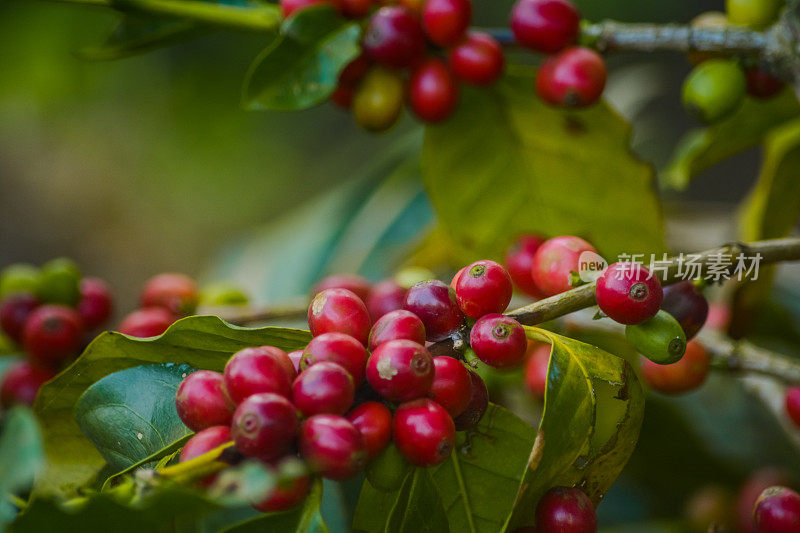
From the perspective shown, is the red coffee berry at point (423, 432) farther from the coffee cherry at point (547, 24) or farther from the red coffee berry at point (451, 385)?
the coffee cherry at point (547, 24)

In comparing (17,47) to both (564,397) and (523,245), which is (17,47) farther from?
(564,397)

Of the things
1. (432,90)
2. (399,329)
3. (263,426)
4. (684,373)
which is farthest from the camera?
(432,90)

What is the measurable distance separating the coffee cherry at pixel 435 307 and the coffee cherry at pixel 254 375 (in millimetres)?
153

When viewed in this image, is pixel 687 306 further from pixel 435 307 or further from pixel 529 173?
pixel 529 173

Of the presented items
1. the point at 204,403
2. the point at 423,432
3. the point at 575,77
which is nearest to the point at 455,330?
the point at 423,432

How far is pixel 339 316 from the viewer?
711 millimetres

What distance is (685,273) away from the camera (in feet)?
2.67

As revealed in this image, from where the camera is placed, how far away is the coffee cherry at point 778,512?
791mm

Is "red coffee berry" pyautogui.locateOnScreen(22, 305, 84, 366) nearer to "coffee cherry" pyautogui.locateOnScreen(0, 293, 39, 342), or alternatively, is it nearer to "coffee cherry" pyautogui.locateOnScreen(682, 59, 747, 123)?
"coffee cherry" pyautogui.locateOnScreen(0, 293, 39, 342)

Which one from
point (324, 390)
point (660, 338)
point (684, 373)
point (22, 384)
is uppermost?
point (324, 390)

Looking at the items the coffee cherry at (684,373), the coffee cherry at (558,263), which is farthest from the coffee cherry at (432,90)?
the coffee cherry at (684,373)

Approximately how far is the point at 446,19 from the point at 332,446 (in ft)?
2.29

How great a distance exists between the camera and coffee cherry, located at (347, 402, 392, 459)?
2.10ft

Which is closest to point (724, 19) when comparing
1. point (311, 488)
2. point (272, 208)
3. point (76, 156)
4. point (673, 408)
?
→ point (673, 408)
